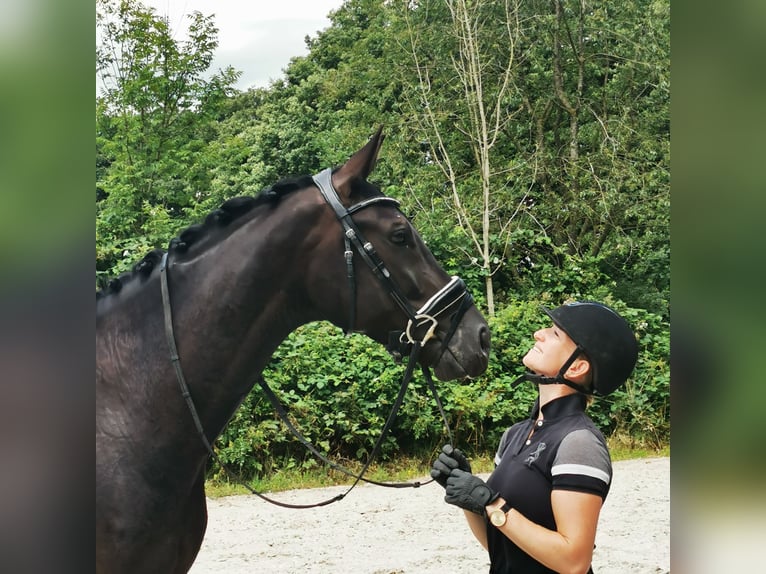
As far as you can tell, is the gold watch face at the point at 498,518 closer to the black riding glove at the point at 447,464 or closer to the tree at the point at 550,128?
the black riding glove at the point at 447,464

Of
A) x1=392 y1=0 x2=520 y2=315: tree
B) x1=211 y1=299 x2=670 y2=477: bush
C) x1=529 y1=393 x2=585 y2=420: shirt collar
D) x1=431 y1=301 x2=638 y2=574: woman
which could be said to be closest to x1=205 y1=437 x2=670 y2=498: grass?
x1=211 y1=299 x2=670 y2=477: bush

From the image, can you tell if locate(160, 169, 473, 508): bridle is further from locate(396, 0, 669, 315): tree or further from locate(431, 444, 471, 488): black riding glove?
locate(396, 0, 669, 315): tree

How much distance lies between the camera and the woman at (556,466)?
5.54 ft

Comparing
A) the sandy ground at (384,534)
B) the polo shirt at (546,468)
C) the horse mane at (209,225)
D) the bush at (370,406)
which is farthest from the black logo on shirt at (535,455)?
the bush at (370,406)

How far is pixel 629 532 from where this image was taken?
18.9 feet

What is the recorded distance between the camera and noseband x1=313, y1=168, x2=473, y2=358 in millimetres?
2195

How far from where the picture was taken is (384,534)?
5766 mm

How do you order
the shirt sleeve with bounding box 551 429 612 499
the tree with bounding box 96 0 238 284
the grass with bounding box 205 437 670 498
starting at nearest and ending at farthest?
the shirt sleeve with bounding box 551 429 612 499, the grass with bounding box 205 437 670 498, the tree with bounding box 96 0 238 284

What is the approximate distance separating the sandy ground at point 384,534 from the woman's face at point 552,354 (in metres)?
3.39

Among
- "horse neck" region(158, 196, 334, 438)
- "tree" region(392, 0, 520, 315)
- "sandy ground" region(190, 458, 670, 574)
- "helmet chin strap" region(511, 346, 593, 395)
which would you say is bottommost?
"sandy ground" region(190, 458, 670, 574)

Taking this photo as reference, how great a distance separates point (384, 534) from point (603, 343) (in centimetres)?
439
